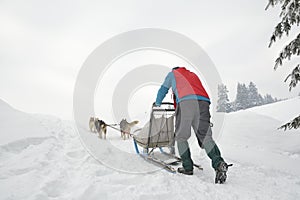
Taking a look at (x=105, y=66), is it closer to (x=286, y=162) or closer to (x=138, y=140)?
(x=138, y=140)

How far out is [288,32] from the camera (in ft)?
11.2

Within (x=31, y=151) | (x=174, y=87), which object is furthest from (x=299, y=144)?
(x=31, y=151)

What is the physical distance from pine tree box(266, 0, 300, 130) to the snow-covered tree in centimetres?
2924

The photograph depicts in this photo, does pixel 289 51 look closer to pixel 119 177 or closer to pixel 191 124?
pixel 191 124

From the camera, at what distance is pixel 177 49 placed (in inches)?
313

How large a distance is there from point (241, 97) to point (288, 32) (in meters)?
30.0

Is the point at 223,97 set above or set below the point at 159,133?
above

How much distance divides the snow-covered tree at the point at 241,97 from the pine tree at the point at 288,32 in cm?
2924

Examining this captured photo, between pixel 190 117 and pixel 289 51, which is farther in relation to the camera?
pixel 289 51

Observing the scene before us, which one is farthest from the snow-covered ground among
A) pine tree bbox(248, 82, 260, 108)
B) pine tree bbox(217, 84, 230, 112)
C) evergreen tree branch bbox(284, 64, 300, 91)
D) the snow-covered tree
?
pine tree bbox(248, 82, 260, 108)

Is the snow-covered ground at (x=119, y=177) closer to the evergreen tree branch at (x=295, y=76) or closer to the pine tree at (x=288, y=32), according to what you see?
the pine tree at (x=288, y=32)

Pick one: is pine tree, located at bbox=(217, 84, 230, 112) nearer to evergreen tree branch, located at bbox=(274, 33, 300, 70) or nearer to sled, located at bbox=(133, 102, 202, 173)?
evergreen tree branch, located at bbox=(274, 33, 300, 70)

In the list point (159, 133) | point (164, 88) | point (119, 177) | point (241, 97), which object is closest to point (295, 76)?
point (164, 88)

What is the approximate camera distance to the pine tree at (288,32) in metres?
3.25
